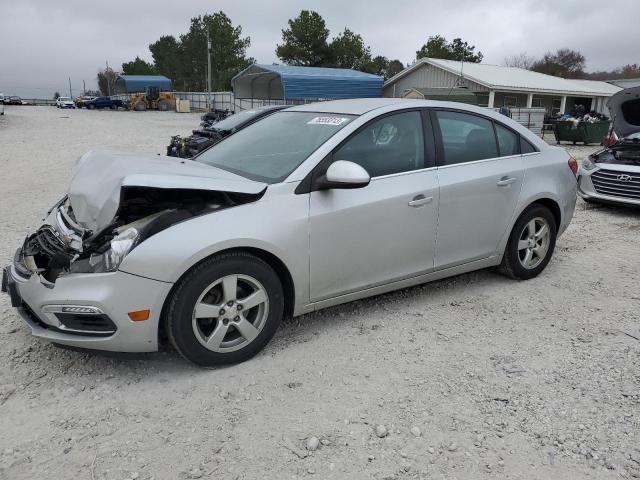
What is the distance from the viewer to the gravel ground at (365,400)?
2.34 metres

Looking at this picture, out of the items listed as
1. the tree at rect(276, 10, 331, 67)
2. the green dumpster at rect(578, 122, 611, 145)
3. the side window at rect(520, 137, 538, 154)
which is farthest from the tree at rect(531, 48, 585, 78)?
the side window at rect(520, 137, 538, 154)

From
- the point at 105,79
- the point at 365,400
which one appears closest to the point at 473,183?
the point at 365,400

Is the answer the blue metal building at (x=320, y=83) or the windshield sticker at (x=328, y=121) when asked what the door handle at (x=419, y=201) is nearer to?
the windshield sticker at (x=328, y=121)

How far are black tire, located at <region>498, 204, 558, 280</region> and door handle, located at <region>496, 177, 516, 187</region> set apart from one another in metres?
0.36

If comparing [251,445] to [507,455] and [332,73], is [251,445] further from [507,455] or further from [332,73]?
[332,73]

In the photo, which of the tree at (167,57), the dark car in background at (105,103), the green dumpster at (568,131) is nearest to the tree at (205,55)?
the tree at (167,57)

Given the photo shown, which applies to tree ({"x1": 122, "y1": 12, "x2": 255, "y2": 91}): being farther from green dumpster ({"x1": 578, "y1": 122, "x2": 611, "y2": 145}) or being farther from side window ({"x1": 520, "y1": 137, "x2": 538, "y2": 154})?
side window ({"x1": 520, "y1": 137, "x2": 538, "y2": 154})

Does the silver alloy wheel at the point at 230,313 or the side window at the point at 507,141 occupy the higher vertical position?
the side window at the point at 507,141

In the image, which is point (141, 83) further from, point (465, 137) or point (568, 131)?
point (465, 137)

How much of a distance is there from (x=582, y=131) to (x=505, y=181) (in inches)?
712

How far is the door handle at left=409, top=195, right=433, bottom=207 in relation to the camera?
3.61m

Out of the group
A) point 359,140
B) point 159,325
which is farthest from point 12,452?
point 359,140

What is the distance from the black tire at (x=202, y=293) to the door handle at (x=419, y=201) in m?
1.15

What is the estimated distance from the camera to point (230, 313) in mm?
2969
